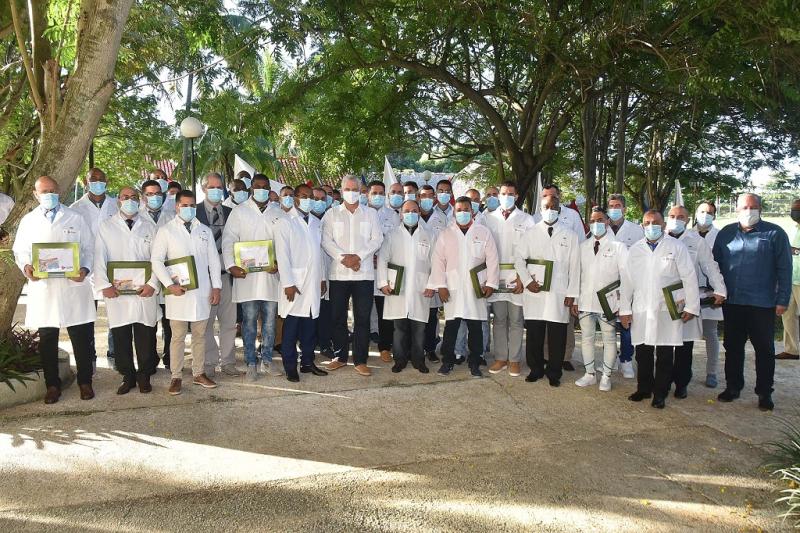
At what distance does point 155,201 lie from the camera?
672 cm

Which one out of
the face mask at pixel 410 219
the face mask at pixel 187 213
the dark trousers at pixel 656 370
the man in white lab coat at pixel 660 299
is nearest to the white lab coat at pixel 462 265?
the face mask at pixel 410 219

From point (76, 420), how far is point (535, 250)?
5.00 metres

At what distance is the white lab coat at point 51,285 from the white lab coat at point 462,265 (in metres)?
3.77

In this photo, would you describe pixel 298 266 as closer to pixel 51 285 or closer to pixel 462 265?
pixel 462 265

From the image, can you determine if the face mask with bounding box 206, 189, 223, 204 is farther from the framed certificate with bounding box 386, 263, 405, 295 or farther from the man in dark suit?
the framed certificate with bounding box 386, 263, 405, 295

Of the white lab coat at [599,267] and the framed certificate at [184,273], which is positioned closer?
the framed certificate at [184,273]

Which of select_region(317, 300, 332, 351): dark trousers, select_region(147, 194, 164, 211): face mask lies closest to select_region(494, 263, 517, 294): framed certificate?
select_region(317, 300, 332, 351): dark trousers

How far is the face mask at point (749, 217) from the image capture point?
6059 mm

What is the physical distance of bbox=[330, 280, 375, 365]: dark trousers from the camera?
23.7 ft

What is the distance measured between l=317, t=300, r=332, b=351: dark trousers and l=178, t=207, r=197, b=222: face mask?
2.13 metres

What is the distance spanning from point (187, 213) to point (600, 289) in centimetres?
447

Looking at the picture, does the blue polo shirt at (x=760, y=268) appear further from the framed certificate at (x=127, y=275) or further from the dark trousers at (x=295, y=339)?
the framed certificate at (x=127, y=275)

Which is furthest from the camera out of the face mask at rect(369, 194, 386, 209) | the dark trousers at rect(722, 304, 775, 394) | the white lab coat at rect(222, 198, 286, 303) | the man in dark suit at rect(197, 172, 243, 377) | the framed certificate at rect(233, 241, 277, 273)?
the face mask at rect(369, 194, 386, 209)

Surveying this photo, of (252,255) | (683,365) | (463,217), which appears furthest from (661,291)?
(252,255)
